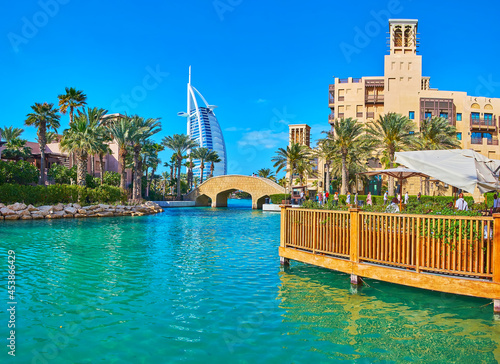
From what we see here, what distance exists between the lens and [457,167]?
31.0ft

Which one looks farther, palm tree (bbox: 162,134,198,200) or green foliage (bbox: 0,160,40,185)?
palm tree (bbox: 162,134,198,200)

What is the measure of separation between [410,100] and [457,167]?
52968 millimetres

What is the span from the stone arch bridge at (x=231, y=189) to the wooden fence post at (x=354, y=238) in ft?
178

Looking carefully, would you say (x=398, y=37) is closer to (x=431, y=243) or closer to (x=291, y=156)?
(x=291, y=156)

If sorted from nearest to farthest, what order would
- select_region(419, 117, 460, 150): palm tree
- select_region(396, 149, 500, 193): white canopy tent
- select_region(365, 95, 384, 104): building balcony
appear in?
1. select_region(396, 149, 500, 193): white canopy tent
2. select_region(419, 117, 460, 150): palm tree
3. select_region(365, 95, 384, 104): building balcony

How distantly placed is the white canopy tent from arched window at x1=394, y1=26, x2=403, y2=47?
5735 cm

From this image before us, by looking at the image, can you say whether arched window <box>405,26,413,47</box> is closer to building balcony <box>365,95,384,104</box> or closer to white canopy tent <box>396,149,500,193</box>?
building balcony <box>365,95,384,104</box>

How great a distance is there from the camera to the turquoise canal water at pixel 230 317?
5902 mm

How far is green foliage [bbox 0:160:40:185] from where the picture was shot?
3700 centimetres

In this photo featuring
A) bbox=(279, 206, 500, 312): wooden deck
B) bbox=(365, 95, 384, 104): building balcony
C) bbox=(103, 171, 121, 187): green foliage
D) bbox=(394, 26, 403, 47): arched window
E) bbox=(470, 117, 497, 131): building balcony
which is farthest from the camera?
bbox=(394, 26, 403, 47): arched window

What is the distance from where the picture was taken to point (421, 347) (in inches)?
241

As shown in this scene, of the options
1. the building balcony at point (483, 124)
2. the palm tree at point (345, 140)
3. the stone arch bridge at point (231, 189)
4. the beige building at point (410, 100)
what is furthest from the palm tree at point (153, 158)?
the building balcony at point (483, 124)

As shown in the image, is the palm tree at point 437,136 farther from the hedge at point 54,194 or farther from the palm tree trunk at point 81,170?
the palm tree trunk at point 81,170

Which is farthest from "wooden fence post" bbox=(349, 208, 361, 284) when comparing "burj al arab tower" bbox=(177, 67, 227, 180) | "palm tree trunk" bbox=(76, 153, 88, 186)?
"burj al arab tower" bbox=(177, 67, 227, 180)
